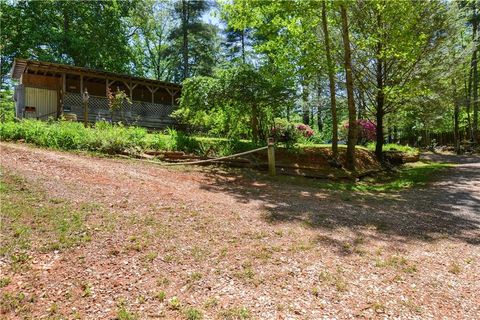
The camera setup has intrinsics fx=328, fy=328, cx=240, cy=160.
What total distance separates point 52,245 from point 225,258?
1983mm

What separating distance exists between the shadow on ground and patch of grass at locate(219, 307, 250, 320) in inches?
94.3

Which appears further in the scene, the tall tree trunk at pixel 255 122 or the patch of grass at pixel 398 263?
the tall tree trunk at pixel 255 122

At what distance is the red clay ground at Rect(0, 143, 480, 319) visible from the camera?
3096 millimetres

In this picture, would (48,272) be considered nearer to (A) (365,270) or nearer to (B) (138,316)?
(B) (138,316)

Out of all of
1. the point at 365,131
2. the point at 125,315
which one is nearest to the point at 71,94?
the point at 365,131

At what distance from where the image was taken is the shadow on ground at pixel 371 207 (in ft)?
18.1

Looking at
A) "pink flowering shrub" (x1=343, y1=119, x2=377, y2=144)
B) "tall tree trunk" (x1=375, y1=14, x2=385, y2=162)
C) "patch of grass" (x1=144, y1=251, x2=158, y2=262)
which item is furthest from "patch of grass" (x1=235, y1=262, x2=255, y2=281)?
"pink flowering shrub" (x1=343, y1=119, x2=377, y2=144)

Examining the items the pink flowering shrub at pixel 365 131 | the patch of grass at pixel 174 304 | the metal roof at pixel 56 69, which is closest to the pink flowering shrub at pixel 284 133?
the pink flowering shrub at pixel 365 131

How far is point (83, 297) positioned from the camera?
3.05 meters

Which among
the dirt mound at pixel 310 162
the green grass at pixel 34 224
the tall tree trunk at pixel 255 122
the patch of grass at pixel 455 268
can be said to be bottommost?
the patch of grass at pixel 455 268

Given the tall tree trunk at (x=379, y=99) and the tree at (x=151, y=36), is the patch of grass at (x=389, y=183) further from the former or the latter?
the tree at (x=151, y=36)

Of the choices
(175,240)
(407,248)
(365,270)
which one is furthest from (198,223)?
(407,248)

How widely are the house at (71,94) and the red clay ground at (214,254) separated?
1341 cm

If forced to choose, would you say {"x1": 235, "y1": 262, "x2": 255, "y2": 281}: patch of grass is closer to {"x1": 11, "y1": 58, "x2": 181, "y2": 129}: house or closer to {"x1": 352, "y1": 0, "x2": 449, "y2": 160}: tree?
{"x1": 352, "y1": 0, "x2": 449, "y2": 160}: tree
